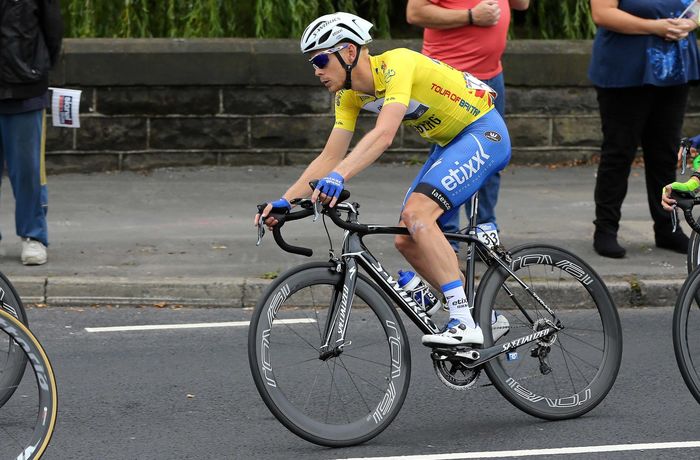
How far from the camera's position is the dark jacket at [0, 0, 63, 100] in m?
8.42

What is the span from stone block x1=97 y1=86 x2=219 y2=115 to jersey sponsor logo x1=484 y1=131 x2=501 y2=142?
6.18 metres

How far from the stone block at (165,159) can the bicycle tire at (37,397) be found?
689cm

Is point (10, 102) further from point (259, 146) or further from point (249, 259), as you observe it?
point (259, 146)

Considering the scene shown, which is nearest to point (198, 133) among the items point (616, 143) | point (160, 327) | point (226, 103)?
point (226, 103)

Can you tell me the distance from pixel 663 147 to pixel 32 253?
4205 millimetres

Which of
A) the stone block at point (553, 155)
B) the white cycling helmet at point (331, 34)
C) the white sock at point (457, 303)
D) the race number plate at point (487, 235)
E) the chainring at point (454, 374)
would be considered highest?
the white cycling helmet at point (331, 34)

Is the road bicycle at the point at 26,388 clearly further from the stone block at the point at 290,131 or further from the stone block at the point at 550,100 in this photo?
the stone block at the point at 550,100

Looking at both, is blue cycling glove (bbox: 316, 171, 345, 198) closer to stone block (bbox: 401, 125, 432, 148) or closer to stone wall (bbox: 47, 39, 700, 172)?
stone wall (bbox: 47, 39, 700, 172)

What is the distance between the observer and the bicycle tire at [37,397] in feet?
16.0

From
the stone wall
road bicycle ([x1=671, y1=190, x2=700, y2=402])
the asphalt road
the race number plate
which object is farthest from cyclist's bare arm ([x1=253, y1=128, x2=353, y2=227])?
the stone wall

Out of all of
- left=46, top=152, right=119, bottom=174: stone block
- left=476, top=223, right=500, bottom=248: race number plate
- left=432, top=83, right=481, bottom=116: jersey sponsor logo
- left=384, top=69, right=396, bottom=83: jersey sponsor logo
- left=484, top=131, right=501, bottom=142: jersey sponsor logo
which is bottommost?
left=46, top=152, right=119, bottom=174: stone block

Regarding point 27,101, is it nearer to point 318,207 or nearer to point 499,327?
point 318,207

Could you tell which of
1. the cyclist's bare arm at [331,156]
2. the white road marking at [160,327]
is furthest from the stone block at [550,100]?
the cyclist's bare arm at [331,156]

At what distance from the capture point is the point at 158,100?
11.8 m
